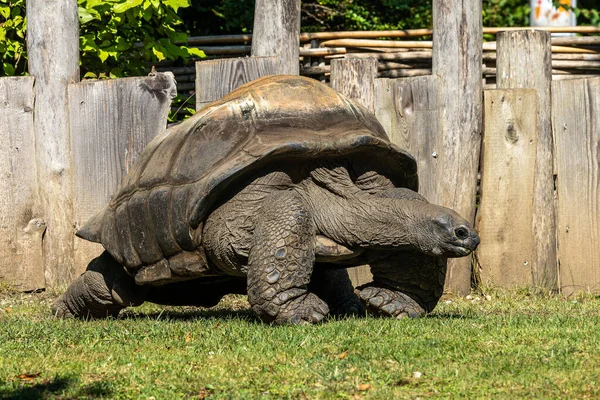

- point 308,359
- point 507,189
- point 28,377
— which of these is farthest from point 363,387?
point 507,189

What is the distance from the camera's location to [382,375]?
4.75 meters

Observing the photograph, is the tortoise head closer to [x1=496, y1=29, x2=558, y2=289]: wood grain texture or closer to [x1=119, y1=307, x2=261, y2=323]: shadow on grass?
[x1=119, y1=307, x2=261, y2=323]: shadow on grass

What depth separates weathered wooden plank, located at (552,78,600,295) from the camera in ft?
27.9

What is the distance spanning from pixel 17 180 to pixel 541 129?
14.0 ft

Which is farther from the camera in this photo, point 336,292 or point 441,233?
point 336,292

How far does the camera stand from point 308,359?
5.05m

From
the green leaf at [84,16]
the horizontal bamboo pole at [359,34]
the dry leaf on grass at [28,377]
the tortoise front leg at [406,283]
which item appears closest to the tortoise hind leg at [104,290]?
the tortoise front leg at [406,283]

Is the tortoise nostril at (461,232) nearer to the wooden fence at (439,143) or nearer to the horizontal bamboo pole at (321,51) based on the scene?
the wooden fence at (439,143)

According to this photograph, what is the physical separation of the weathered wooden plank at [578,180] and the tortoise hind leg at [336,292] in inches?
81.1

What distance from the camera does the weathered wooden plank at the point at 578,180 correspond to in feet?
27.9

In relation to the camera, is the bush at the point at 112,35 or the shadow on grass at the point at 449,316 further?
the bush at the point at 112,35

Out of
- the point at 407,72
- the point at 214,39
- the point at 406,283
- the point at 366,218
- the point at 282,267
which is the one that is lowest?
the point at 406,283

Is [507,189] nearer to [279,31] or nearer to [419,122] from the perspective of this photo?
[419,122]

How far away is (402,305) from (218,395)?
2.41 m
